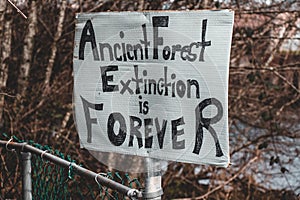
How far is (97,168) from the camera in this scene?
16.3 feet

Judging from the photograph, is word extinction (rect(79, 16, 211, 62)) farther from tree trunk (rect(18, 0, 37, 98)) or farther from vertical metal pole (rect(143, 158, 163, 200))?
tree trunk (rect(18, 0, 37, 98))

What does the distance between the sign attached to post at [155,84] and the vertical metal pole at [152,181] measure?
0.04 meters

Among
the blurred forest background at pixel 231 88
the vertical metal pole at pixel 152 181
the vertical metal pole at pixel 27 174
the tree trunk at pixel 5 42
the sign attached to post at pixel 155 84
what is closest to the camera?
the sign attached to post at pixel 155 84

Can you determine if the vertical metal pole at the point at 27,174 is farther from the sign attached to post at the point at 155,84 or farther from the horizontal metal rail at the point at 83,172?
the sign attached to post at the point at 155,84

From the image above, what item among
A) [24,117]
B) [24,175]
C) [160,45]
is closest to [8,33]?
[24,117]

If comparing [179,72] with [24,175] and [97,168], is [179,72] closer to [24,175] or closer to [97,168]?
[24,175]

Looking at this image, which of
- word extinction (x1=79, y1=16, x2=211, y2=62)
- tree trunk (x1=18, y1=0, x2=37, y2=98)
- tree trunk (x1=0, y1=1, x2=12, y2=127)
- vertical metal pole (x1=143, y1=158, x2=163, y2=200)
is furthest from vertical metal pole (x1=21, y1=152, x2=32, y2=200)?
tree trunk (x1=18, y1=0, x2=37, y2=98)

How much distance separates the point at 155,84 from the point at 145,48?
5.2 inches

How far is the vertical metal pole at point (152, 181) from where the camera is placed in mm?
1790

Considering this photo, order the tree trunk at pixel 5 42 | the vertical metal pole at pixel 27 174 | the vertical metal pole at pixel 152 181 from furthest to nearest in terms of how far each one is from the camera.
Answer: the tree trunk at pixel 5 42, the vertical metal pole at pixel 27 174, the vertical metal pole at pixel 152 181

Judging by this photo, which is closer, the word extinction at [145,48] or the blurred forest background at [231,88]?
the word extinction at [145,48]

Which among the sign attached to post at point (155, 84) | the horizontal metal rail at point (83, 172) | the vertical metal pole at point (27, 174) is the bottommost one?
the vertical metal pole at point (27, 174)

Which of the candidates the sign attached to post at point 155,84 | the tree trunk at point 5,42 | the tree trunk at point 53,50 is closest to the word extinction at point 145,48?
the sign attached to post at point 155,84

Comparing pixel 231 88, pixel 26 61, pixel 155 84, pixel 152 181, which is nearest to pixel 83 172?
pixel 152 181
